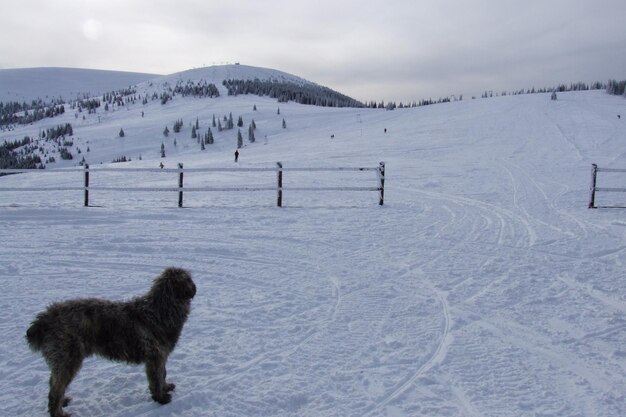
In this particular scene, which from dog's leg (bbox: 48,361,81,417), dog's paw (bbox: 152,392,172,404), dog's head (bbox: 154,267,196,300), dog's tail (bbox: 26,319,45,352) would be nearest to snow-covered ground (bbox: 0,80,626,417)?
dog's paw (bbox: 152,392,172,404)

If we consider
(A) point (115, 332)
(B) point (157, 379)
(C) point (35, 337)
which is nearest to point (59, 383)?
(C) point (35, 337)

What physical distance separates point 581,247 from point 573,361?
5.63 metres

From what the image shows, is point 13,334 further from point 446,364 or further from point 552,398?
point 552,398

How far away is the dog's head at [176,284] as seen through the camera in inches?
165

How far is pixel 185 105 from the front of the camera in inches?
5906

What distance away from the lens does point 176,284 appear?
4.18m

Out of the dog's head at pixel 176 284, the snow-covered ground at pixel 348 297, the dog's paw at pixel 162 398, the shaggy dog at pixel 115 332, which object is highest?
the dog's head at pixel 176 284

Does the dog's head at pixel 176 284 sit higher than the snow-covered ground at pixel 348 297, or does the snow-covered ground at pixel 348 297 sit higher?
the dog's head at pixel 176 284

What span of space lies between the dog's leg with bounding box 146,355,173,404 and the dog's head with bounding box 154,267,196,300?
21.4 inches

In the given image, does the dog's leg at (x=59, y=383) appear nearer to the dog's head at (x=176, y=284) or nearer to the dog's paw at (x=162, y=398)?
the dog's paw at (x=162, y=398)

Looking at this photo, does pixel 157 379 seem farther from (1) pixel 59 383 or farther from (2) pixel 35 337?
(2) pixel 35 337

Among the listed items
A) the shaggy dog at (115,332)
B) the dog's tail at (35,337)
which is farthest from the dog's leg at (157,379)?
the dog's tail at (35,337)

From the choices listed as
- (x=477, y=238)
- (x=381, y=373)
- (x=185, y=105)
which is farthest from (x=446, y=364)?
(x=185, y=105)

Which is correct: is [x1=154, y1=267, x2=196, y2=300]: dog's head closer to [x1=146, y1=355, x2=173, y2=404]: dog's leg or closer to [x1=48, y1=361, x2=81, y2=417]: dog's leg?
[x1=146, y1=355, x2=173, y2=404]: dog's leg
